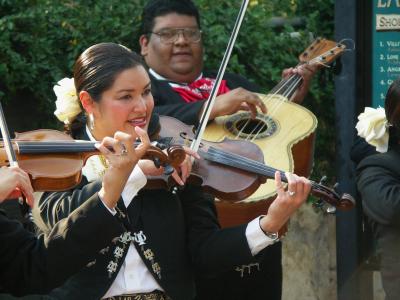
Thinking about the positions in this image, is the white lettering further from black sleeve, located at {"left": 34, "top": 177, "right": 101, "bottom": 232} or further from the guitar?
black sleeve, located at {"left": 34, "top": 177, "right": 101, "bottom": 232}

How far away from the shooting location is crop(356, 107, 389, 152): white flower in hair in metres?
4.14

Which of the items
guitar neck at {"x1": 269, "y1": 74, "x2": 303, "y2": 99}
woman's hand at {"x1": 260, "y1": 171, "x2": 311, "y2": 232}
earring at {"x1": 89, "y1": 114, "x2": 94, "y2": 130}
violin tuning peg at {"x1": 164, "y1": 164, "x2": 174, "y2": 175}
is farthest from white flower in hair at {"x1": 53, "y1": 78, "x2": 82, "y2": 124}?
guitar neck at {"x1": 269, "y1": 74, "x2": 303, "y2": 99}

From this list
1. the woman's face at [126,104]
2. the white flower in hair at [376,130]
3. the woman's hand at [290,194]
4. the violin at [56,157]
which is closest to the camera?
the violin at [56,157]

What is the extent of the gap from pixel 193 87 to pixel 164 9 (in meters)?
0.40

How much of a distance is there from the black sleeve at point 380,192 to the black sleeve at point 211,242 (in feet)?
2.73

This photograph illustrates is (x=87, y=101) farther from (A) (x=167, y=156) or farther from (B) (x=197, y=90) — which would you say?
(B) (x=197, y=90)

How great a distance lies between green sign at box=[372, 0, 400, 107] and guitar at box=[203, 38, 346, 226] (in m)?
0.79

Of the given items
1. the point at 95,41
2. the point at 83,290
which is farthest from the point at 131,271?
the point at 95,41

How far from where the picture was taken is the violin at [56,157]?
2.96 metres

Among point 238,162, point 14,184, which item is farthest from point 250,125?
point 14,184

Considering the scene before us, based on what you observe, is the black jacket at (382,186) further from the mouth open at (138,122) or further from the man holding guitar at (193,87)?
the mouth open at (138,122)

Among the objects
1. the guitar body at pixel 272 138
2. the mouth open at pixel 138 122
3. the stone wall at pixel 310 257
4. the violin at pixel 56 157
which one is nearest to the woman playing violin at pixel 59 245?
the violin at pixel 56 157

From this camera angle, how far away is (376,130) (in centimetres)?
416

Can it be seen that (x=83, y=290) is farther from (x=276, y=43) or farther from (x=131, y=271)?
(x=276, y=43)
